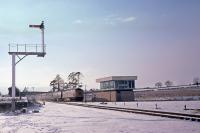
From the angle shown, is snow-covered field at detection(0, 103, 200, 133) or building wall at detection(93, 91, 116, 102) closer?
snow-covered field at detection(0, 103, 200, 133)

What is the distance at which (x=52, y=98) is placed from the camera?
112062 mm

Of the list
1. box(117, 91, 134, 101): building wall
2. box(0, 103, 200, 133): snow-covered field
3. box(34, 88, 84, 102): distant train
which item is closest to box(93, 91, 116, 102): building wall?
box(117, 91, 134, 101): building wall

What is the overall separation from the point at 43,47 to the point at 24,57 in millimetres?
2294

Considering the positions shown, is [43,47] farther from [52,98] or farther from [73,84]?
[73,84]

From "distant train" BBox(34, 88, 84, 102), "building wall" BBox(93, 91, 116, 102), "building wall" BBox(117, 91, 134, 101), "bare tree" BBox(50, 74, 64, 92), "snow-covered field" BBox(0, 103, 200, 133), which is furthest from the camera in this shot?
"bare tree" BBox(50, 74, 64, 92)

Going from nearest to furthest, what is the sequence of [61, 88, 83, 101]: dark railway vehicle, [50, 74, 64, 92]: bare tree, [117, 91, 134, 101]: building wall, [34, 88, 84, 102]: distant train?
[117, 91, 134, 101]: building wall
[61, 88, 83, 101]: dark railway vehicle
[34, 88, 84, 102]: distant train
[50, 74, 64, 92]: bare tree

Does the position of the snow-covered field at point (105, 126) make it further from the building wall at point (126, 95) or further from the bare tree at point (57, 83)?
the bare tree at point (57, 83)

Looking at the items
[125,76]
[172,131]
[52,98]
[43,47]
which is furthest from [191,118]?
[52,98]

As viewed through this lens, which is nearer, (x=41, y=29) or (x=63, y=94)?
(x=41, y=29)

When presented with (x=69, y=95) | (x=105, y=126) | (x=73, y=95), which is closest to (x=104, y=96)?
(x=73, y=95)

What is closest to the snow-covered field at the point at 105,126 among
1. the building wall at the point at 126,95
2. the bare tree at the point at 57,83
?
the building wall at the point at 126,95

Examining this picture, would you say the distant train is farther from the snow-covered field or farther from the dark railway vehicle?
the snow-covered field

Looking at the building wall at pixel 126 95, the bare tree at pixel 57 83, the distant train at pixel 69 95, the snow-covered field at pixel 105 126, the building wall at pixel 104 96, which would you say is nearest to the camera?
the snow-covered field at pixel 105 126

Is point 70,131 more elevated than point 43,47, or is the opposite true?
point 43,47
